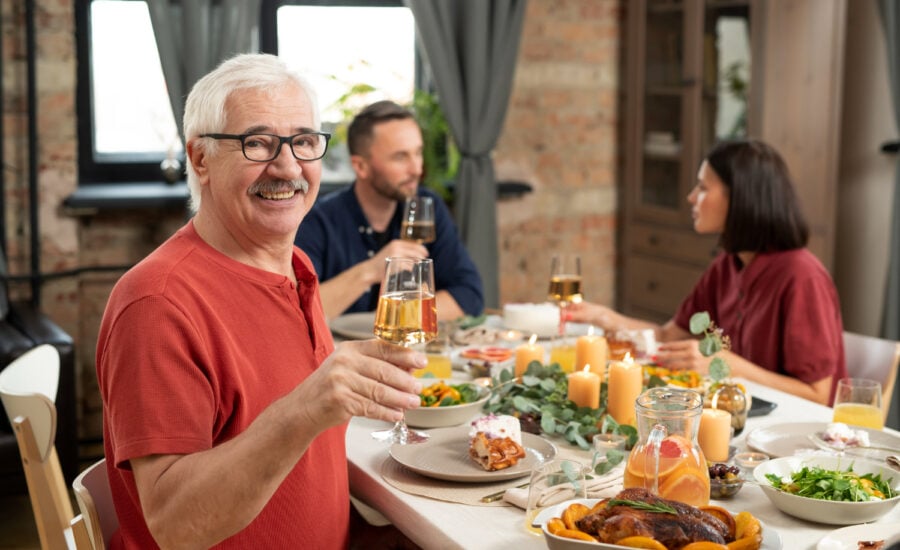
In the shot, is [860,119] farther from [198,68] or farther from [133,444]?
[133,444]

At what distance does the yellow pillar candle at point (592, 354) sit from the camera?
2.26 metres

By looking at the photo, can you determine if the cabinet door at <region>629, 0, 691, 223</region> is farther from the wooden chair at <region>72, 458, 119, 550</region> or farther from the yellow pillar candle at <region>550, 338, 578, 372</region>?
the wooden chair at <region>72, 458, 119, 550</region>

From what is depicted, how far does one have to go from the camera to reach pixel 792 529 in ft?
5.15

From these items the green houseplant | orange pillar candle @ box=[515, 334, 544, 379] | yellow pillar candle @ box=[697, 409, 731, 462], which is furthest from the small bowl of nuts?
the green houseplant

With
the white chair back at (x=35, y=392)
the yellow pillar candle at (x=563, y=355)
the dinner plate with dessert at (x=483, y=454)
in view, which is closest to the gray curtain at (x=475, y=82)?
the yellow pillar candle at (x=563, y=355)

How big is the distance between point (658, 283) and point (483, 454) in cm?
324

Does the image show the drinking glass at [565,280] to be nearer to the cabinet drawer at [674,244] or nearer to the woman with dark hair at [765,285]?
the woman with dark hair at [765,285]

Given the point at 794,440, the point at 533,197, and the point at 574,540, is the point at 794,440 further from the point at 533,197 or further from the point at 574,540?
the point at 533,197

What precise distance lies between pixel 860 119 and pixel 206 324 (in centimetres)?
357

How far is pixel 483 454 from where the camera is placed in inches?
69.6

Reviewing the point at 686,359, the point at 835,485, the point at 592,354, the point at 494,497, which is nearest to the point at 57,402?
the point at 592,354

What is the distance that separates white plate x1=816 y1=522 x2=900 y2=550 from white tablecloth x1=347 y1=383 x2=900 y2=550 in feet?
Result: 0.12

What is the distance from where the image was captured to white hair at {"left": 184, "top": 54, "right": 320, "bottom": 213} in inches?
63.3

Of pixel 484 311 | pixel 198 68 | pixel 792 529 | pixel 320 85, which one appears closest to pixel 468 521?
pixel 792 529
